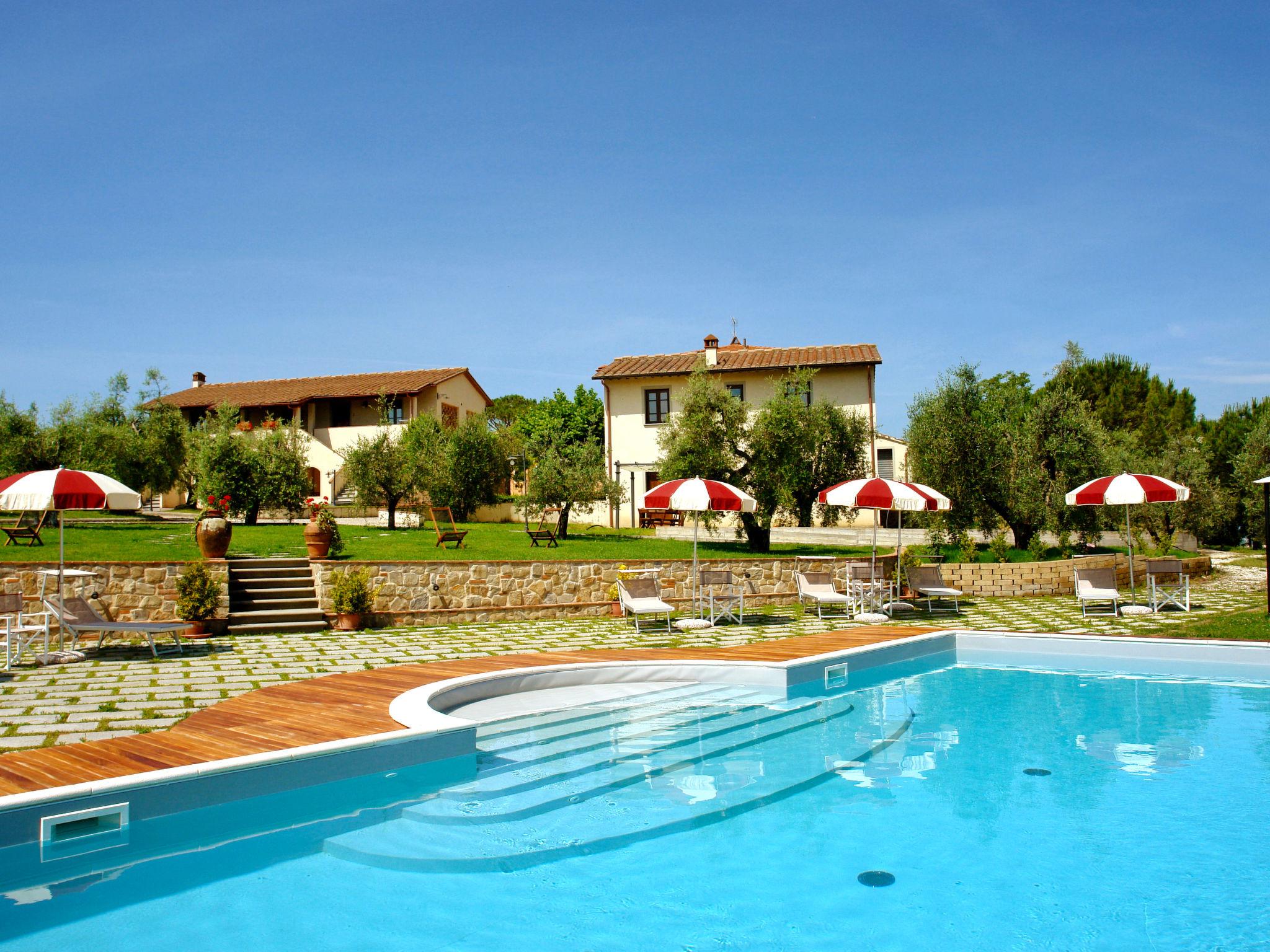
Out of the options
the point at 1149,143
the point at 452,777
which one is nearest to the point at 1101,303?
the point at 1149,143

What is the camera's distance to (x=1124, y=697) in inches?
333

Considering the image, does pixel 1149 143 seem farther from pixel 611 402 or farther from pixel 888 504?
pixel 611 402

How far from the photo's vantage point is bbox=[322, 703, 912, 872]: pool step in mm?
4508

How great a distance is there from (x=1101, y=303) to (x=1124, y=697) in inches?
666

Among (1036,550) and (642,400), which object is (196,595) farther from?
(642,400)

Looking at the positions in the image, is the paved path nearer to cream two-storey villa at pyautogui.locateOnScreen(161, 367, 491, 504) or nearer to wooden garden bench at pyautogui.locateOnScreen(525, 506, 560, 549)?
wooden garden bench at pyautogui.locateOnScreen(525, 506, 560, 549)

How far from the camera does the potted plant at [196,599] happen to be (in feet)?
37.0

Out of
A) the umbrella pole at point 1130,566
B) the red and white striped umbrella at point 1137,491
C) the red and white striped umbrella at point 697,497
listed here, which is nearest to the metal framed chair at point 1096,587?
the umbrella pole at point 1130,566

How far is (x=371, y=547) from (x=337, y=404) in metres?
21.2

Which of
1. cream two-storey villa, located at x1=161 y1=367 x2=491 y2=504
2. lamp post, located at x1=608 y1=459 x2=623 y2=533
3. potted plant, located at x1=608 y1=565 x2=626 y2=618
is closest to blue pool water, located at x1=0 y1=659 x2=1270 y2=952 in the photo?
potted plant, located at x1=608 y1=565 x2=626 y2=618

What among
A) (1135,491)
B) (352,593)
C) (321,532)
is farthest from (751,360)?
(352,593)

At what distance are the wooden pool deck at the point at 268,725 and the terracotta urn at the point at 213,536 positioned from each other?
5.90m

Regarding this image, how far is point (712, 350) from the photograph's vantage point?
106 ft

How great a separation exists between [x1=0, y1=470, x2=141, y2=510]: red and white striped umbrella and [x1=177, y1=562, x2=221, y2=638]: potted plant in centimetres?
187
